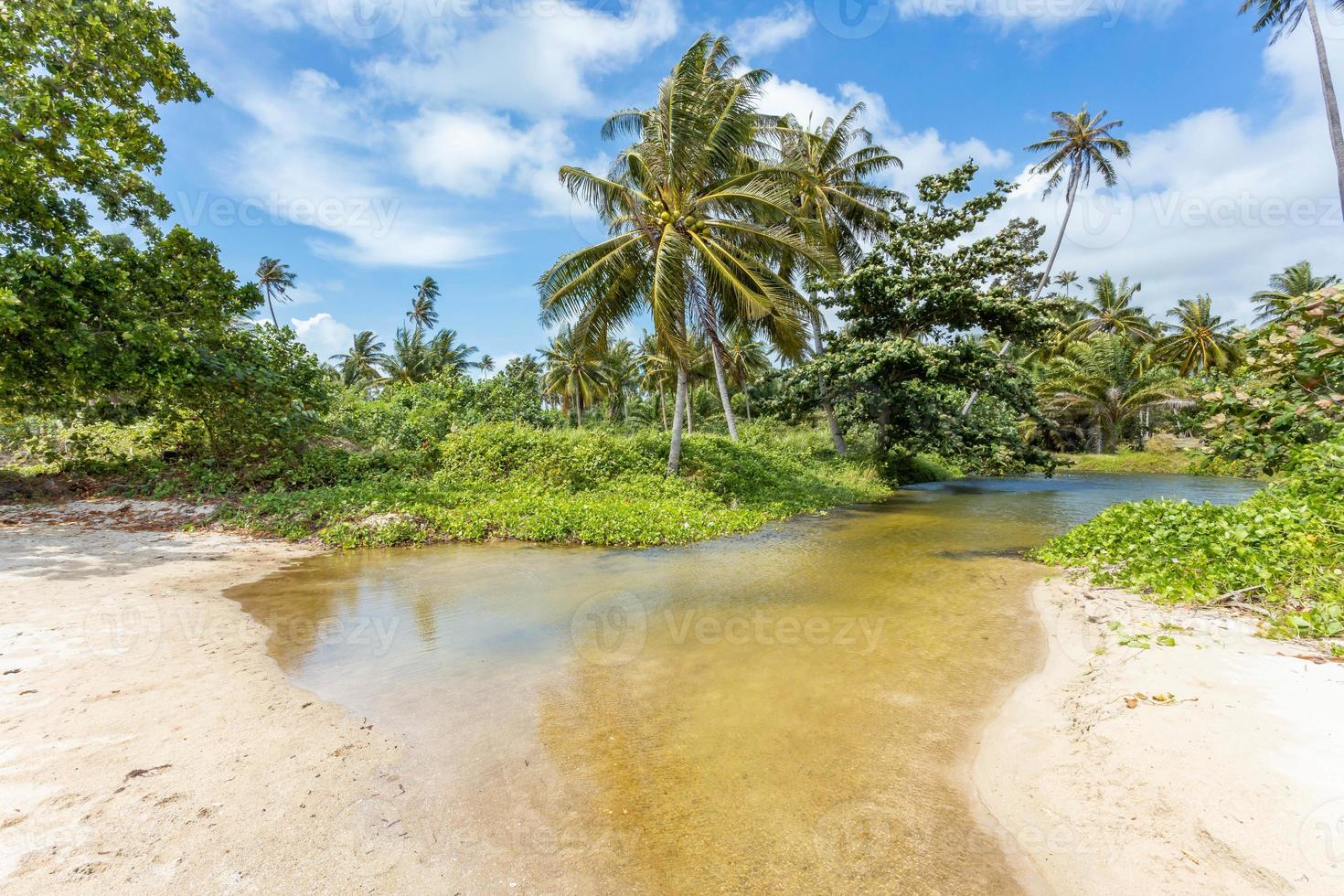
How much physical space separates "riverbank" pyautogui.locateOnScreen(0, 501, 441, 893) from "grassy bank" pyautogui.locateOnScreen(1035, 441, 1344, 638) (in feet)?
22.5

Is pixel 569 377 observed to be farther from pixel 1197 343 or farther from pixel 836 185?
pixel 1197 343

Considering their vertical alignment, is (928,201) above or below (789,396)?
above

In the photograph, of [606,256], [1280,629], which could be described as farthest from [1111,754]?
[606,256]

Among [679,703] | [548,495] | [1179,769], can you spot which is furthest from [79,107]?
[1179,769]

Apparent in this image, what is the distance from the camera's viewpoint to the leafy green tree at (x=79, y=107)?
33.7ft

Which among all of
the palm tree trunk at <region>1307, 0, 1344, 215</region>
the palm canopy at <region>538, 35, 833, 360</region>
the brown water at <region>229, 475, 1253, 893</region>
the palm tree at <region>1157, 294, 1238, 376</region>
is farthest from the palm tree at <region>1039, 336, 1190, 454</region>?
the brown water at <region>229, 475, 1253, 893</region>

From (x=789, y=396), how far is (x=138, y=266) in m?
19.9

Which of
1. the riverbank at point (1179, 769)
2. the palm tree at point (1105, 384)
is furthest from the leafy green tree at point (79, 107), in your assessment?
the palm tree at point (1105, 384)

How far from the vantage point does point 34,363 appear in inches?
424

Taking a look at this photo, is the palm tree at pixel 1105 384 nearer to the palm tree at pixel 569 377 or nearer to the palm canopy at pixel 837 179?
the palm canopy at pixel 837 179

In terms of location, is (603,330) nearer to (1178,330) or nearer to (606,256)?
(606,256)

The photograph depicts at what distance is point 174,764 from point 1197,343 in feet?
160

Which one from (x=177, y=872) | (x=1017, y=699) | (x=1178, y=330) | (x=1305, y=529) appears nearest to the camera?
(x=177, y=872)

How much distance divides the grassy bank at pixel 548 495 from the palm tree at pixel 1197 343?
3113 centimetres
